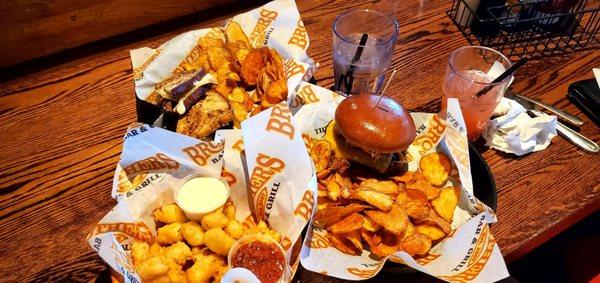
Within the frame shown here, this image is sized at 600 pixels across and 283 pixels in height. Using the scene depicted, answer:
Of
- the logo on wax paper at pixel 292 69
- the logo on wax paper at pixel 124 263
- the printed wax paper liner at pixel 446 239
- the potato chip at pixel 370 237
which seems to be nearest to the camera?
the logo on wax paper at pixel 124 263

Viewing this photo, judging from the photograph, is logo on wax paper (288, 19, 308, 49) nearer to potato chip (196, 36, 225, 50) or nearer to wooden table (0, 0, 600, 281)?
wooden table (0, 0, 600, 281)

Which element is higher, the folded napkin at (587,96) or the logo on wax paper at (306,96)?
the logo on wax paper at (306,96)

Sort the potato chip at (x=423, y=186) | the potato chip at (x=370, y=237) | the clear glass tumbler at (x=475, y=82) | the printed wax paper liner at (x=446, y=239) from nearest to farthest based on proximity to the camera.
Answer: the printed wax paper liner at (x=446, y=239) < the potato chip at (x=370, y=237) < the potato chip at (x=423, y=186) < the clear glass tumbler at (x=475, y=82)

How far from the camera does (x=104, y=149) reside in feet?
5.18

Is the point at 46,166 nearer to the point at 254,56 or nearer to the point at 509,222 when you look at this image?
the point at 254,56

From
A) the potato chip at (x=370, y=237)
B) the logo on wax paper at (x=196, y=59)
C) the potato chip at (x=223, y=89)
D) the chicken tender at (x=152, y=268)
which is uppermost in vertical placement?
the logo on wax paper at (x=196, y=59)

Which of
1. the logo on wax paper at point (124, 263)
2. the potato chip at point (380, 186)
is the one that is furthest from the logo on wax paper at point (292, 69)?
the logo on wax paper at point (124, 263)

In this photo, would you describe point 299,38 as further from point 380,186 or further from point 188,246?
point 188,246

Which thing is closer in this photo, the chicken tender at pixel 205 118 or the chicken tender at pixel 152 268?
the chicken tender at pixel 152 268

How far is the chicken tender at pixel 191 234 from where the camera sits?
1.21 meters

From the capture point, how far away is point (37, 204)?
55.3 inches

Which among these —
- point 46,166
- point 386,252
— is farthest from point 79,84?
point 386,252

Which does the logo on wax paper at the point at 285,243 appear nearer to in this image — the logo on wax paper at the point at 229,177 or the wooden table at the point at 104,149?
the wooden table at the point at 104,149

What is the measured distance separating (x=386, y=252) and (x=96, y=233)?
81 centimetres
